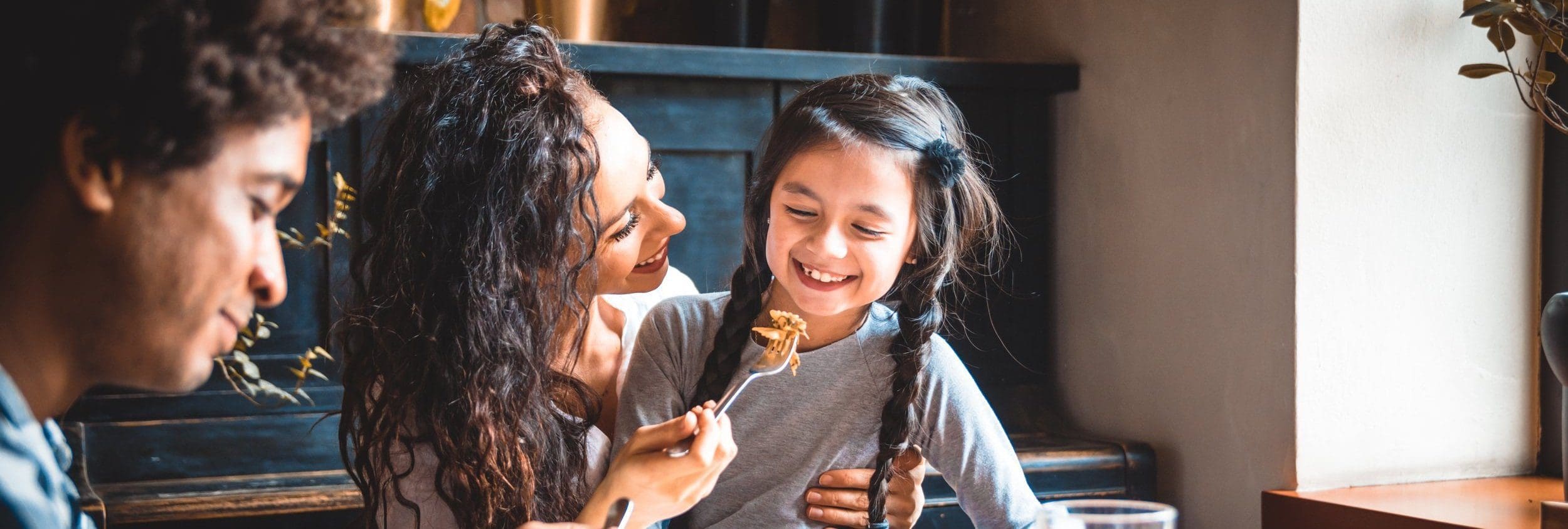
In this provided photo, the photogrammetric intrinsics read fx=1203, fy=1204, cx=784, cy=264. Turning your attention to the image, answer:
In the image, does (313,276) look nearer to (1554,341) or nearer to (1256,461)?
(1256,461)

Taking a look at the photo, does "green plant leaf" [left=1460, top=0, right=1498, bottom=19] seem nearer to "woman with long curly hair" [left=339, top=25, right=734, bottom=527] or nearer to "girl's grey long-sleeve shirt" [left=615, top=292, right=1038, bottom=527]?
"girl's grey long-sleeve shirt" [left=615, top=292, right=1038, bottom=527]

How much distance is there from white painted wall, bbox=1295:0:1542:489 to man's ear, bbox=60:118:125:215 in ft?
5.01

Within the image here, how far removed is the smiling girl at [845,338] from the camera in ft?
4.37

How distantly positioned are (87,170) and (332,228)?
4.41 ft

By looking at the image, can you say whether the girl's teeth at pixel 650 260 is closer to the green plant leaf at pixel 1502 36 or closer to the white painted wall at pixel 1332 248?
the white painted wall at pixel 1332 248

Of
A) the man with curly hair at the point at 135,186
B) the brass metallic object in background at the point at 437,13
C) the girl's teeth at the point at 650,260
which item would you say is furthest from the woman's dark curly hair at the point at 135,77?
the brass metallic object in background at the point at 437,13

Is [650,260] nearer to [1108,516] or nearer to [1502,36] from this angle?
[1108,516]

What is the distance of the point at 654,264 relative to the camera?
157 centimetres

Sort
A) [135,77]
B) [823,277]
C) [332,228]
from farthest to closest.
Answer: [332,228]
[823,277]
[135,77]

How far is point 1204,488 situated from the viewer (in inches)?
74.4

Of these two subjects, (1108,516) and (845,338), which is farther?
(845,338)

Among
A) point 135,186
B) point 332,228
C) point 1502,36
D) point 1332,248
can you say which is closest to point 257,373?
point 332,228

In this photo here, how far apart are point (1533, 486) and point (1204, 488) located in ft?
1.46

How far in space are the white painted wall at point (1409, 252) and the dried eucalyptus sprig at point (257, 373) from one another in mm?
1460
